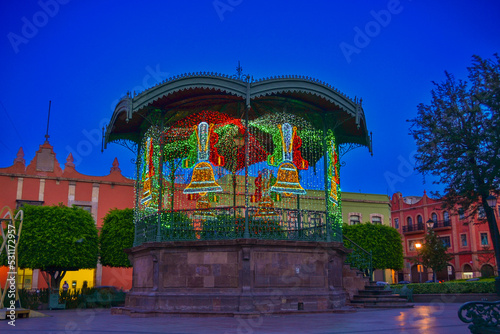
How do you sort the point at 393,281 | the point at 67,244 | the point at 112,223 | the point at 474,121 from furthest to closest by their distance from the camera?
the point at 393,281 → the point at 112,223 → the point at 67,244 → the point at 474,121

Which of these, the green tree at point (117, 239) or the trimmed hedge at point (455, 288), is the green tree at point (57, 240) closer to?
the green tree at point (117, 239)

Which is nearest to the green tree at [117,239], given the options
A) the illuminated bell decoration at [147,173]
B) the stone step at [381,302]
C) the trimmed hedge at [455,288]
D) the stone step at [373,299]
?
the illuminated bell decoration at [147,173]

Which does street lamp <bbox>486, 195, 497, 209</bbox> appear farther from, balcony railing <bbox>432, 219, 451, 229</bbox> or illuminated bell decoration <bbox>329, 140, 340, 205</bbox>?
balcony railing <bbox>432, 219, 451, 229</bbox>

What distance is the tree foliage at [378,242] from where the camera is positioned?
36469 millimetres

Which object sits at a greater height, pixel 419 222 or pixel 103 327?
pixel 419 222

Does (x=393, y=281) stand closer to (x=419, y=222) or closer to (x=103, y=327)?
(x=419, y=222)

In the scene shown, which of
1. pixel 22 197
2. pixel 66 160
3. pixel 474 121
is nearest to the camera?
pixel 474 121

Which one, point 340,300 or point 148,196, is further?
point 148,196

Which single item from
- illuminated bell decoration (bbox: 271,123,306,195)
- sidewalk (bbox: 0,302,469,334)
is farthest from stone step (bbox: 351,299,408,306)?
illuminated bell decoration (bbox: 271,123,306,195)

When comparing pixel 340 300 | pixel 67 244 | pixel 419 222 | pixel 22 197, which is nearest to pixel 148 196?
pixel 340 300

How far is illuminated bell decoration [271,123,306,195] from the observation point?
53.7ft

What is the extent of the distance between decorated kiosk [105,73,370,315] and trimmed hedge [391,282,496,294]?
25.0 feet

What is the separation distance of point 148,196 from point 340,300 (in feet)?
24.0

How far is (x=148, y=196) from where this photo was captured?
16922 mm
